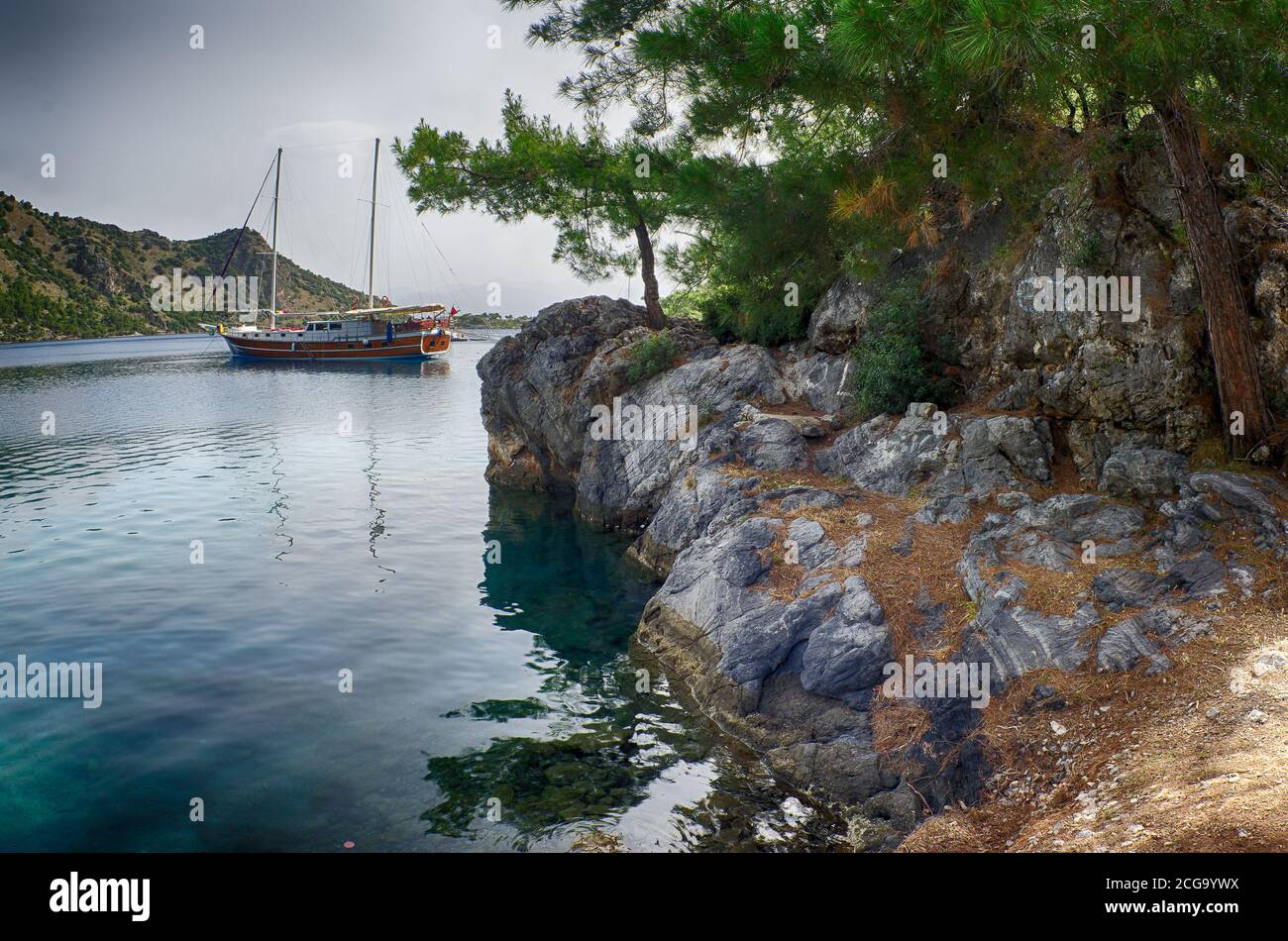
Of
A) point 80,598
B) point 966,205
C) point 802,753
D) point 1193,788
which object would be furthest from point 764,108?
point 80,598

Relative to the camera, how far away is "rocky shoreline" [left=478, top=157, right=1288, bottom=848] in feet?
29.3

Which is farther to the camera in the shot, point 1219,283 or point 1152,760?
point 1219,283

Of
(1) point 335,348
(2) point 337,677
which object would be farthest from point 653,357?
(1) point 335,348

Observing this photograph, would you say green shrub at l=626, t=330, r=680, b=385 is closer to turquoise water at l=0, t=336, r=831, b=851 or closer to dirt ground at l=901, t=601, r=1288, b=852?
turquoise water at l=0, t=336, r=831, b=851

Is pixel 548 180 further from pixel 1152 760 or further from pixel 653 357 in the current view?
pixel 1152 760

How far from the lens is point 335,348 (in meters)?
78.9

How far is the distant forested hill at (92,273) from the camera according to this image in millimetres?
115188

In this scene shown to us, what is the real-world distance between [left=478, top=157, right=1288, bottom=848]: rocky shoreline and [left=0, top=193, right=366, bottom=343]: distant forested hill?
358 feet

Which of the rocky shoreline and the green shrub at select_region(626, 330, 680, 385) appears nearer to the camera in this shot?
the rocky shoreline

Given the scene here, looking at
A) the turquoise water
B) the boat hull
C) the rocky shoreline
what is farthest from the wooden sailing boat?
the rocky shoreline

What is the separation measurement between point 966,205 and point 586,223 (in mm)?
14147

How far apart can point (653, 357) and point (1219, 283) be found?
1375 centimetres

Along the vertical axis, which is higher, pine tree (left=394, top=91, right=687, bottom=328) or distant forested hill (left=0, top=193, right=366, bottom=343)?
distant forested hill (left=0, top=193, right=366, bottom=343)
